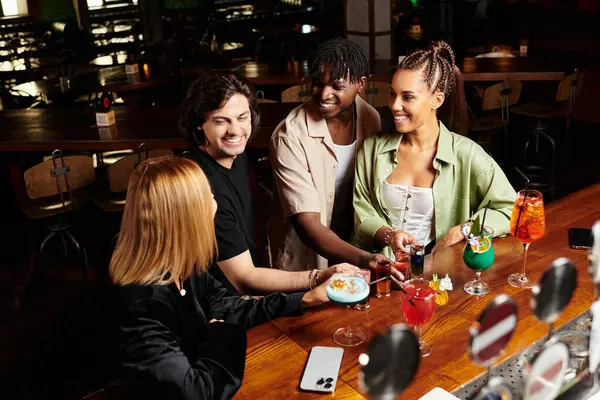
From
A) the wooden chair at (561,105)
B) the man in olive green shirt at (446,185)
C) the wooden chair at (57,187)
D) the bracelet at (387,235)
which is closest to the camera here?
the bracelet at (387,235)

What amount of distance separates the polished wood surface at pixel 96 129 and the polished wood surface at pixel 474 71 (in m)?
1.38

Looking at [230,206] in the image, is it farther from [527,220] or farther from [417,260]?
[527,220]

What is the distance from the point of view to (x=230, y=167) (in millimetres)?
2367

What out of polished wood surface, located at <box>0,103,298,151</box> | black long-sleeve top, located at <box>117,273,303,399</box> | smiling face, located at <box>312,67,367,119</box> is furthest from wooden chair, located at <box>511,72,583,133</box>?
black long-sleeve top, located at <box>117,273,303,399</box>

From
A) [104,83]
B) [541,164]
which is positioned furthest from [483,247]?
[104,83]

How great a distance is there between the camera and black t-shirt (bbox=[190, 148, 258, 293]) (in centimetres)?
214

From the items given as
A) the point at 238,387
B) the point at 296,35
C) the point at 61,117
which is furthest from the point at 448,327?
the point at 296,35

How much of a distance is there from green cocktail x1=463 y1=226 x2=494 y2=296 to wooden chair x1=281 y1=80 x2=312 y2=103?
150 inches

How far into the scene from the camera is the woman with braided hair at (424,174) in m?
2.27

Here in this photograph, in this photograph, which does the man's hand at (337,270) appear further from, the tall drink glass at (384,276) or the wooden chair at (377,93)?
the wooden chair at (377,93)

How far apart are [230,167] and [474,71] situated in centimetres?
435

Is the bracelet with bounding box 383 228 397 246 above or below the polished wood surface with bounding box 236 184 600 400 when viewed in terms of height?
above

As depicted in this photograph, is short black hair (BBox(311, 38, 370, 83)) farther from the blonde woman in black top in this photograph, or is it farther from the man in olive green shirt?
the blonde woman in black top

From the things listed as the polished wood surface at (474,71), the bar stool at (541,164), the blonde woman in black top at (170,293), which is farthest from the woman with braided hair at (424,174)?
the polished wood surface at (474,71)
